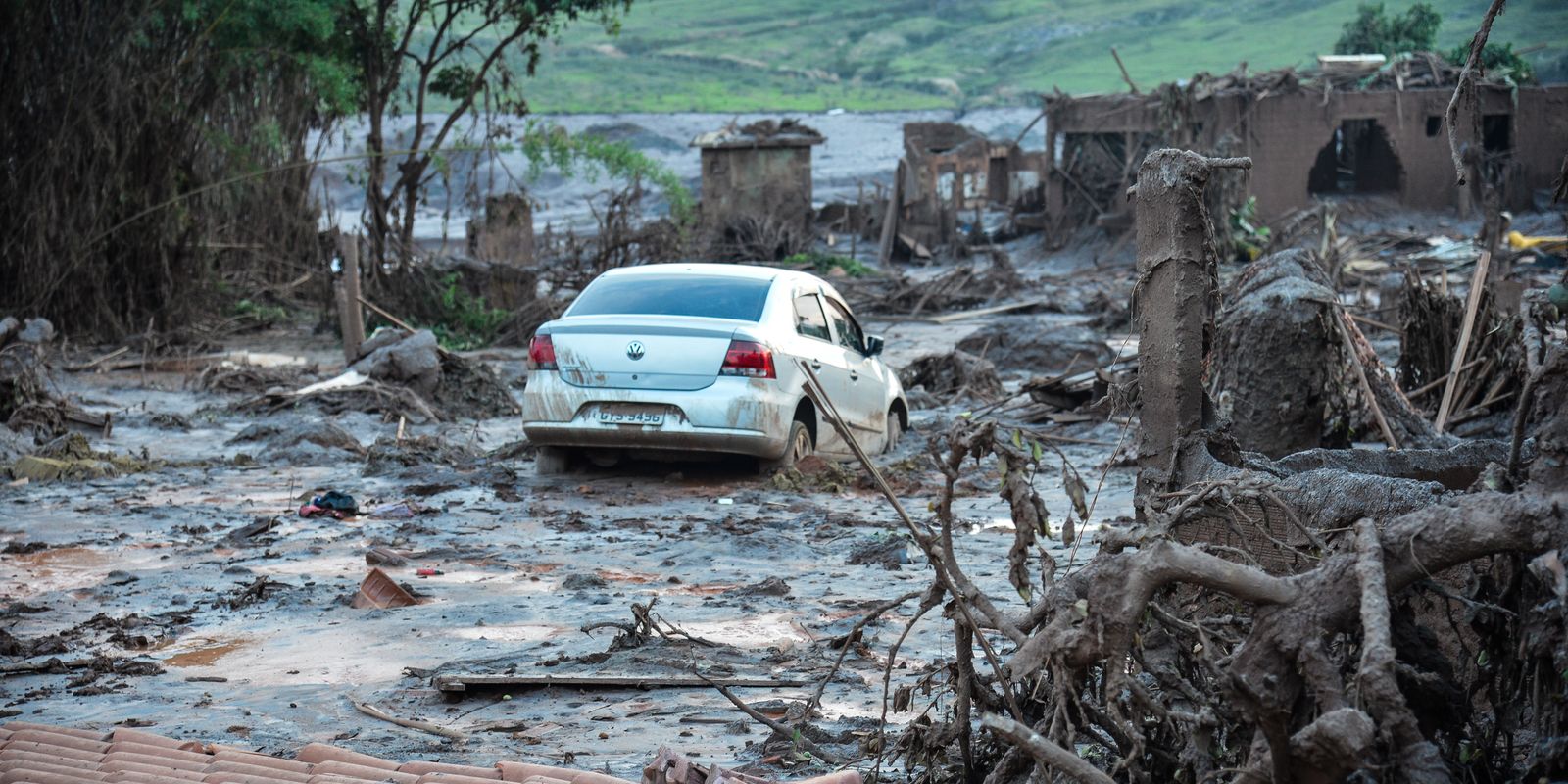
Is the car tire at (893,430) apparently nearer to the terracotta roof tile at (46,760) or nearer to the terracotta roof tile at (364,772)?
the terracotta roof tile at (364,772)

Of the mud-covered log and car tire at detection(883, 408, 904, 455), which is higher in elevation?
the mud-covered log

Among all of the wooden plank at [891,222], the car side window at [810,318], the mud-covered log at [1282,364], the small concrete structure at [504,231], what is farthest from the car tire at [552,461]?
the wooden plank at [891,222]

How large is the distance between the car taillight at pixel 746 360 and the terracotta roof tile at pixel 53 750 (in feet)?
19.1

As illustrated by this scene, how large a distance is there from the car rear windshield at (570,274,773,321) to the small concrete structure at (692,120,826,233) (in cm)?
2164

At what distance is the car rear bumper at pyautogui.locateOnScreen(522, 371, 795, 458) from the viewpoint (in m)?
9.85

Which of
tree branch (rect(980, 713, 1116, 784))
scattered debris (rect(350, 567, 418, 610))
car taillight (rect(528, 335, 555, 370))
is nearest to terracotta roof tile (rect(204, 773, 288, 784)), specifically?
tree branch (rect(980, 713, 1116, 784))

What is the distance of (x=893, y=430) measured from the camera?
1255cm

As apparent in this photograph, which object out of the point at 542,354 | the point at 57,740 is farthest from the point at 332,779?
the point at 542,354

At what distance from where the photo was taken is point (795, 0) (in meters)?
94.6

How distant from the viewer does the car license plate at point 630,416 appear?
9922 millimetres

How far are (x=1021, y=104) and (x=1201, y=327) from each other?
64.1 metres

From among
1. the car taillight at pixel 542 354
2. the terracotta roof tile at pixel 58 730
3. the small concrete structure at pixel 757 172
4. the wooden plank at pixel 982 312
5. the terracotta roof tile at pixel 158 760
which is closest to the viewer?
the terracotta roof tile at pixel 158 760

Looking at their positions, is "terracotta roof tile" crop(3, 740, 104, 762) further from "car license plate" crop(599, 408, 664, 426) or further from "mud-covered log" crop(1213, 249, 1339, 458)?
"mud-covered log" crop(1213, 249, 1339, 458)

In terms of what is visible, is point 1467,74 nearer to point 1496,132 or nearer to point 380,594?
point 380,594
